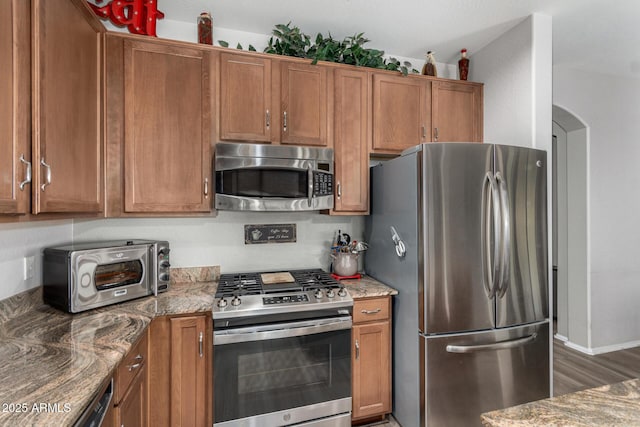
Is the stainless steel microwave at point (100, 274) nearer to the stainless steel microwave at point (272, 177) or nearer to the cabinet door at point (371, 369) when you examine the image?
the stainless steel microwave at point (272, 177)

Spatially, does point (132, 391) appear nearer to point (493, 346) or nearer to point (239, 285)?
point (239, 285)

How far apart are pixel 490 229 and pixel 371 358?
106 cm

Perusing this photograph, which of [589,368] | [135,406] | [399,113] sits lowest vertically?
[589,368]

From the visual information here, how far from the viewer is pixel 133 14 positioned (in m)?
1.92

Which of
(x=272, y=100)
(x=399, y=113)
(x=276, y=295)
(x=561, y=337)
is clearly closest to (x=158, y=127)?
(x=272, y=100)

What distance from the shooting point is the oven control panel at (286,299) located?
175 centimetres

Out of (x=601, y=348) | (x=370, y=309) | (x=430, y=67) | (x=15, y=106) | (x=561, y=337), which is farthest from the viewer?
(x=561, y=337)

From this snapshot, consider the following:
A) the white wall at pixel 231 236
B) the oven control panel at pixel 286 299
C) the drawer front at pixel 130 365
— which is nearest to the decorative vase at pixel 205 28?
the white wall at pixel 231 236

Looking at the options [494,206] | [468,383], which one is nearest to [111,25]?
[494,206]

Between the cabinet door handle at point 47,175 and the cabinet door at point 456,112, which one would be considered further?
the cabinet door at point 456,112

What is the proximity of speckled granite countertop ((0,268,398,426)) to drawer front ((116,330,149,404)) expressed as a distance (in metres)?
0.09

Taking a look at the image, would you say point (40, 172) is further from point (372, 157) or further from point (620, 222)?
point (620, 222)

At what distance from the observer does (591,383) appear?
2510 millimetres

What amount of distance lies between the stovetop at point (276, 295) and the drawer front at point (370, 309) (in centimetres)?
12
